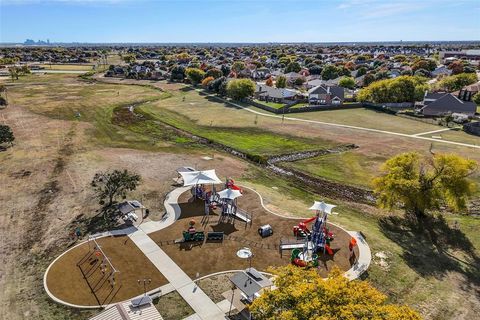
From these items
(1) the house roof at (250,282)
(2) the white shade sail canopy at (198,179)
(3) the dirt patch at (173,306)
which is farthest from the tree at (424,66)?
(3) the dirt patch at (173,306)

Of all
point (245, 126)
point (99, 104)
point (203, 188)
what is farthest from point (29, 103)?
point (203, 188)

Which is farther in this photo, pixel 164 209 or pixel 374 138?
pixel 374 138

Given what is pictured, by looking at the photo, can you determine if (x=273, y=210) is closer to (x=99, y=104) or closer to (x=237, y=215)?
(x=237, y=215)

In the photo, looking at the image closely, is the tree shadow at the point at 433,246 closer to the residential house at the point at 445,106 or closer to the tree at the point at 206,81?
the residential house at the point at 445,106

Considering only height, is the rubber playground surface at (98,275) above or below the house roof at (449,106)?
below

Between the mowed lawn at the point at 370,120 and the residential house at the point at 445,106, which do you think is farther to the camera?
the residential house at the point at 445,106

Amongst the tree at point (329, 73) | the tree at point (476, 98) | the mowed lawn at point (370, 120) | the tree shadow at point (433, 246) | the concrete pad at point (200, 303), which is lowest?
the tree shadow at point (433, 246)

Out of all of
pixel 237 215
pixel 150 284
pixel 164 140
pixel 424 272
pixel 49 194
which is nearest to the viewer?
pixel 150 284

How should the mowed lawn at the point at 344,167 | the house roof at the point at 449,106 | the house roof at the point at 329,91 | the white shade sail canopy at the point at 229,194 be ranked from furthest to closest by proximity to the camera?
the house roof at the point at 329,91
the house roof at the point at 449,106
the mowed lawn at the point at 344,167
the white shade sail canopy at the point at 229,194
